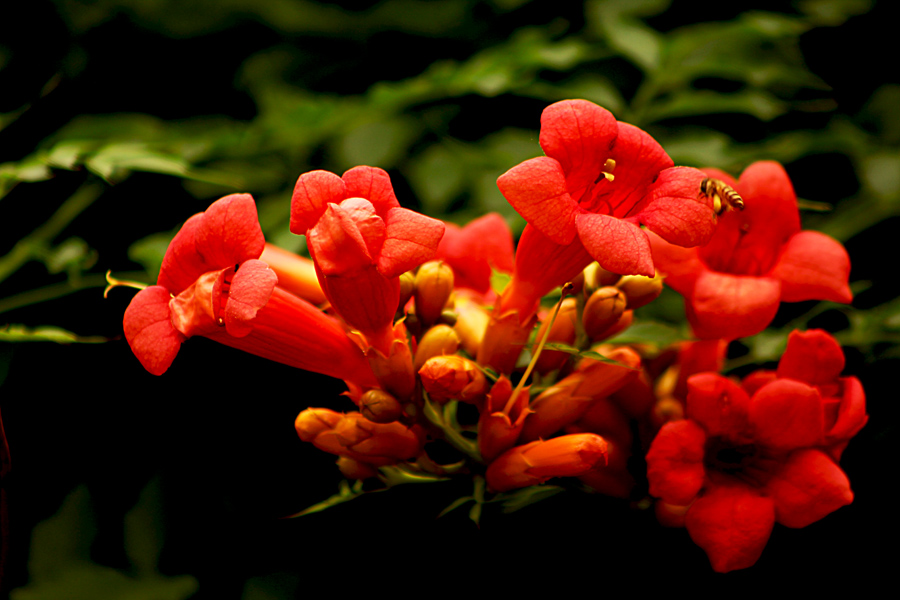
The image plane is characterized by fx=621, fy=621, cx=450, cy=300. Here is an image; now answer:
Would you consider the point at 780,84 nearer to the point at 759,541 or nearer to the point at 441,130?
the point at 441,130

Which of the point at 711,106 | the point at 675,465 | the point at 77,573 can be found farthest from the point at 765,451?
the point at 77,573

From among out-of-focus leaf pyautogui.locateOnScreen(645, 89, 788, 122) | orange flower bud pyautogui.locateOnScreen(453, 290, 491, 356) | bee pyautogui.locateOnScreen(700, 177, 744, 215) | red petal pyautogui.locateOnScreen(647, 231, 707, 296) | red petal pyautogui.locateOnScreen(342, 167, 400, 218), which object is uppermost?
red petal pyautogui.locateOnScreen(342, 167, 400, 218)

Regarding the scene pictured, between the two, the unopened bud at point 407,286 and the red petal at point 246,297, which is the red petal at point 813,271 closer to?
the unopened bud at point 407,286

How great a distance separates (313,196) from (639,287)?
0.77m

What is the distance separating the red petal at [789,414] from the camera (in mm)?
1248

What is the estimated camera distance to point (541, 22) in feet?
10.9

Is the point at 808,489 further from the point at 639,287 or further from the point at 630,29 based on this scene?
the point at 630,29

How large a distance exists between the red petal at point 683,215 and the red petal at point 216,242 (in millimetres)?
733

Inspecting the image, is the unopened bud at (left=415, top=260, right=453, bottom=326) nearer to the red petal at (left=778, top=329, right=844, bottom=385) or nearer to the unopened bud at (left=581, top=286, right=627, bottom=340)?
the unopened bud at (left=581, top=286, right=627, bottom=340)

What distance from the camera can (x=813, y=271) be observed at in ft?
4.57

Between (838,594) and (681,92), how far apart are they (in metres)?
1.75

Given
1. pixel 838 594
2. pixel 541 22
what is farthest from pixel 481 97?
pixel 838 594

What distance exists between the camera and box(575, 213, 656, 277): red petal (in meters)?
1.04

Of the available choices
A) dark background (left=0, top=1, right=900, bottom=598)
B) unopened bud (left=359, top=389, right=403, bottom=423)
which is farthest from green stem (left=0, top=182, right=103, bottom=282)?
unopened bud (left=359, top=389, right=403, bottom=423)
